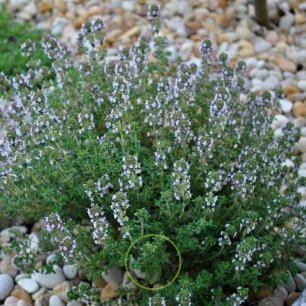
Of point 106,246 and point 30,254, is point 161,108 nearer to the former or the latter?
point 106,246

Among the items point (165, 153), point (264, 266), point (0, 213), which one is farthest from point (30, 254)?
point (264, 266)

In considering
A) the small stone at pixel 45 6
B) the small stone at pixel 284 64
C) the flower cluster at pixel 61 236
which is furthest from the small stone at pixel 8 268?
the small stone at pixel 45 6

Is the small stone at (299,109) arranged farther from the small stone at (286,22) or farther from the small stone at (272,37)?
the small stone at (286,22)

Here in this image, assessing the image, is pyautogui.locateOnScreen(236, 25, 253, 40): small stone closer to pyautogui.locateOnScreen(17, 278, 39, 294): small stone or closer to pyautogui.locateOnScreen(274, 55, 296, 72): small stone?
pyautogui.locateOnScreen(274, 55, 296, 72): small stone

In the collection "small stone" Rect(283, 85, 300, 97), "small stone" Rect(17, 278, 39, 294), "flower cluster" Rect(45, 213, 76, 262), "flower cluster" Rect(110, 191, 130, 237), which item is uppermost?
"flower cluster" Rect(110, 191, 130, 237)

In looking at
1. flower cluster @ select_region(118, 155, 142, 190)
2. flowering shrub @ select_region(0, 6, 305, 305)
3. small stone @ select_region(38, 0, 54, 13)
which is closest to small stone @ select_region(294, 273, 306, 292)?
flowering shrub @ select_region(0, 6, 305, 305)

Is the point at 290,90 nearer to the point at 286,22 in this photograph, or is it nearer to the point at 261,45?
the point at 261,45
